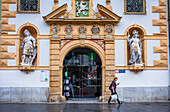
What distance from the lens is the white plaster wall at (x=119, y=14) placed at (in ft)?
47.1

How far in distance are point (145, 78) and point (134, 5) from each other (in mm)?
4742

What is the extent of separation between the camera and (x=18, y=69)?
1406 centimetres

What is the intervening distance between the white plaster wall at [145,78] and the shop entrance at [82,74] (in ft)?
5.13

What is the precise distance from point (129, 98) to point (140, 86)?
1029 millimetres

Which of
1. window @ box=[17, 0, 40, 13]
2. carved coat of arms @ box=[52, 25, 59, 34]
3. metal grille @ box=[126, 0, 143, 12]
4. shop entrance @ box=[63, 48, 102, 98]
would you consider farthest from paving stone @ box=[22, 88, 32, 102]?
metal grille @ box=[126, 0, 143, 12]

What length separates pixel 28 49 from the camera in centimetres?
1415

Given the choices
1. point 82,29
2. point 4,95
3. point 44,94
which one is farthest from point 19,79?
point 82,29

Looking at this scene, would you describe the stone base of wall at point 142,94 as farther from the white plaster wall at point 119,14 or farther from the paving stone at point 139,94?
the white plaster wall at point 119,14

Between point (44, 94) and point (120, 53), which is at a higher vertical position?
point (120, 53)

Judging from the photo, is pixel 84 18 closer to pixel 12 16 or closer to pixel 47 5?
pixel 47 5

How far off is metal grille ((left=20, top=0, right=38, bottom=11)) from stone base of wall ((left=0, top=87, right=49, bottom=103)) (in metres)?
5.00

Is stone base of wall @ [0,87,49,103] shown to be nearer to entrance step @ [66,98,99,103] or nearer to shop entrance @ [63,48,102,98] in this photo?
entrance step @ [66,98,99,103]

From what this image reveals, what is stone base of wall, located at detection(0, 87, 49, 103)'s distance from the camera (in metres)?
13.9

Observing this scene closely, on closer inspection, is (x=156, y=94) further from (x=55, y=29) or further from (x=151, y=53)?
(x=55, y=29)
